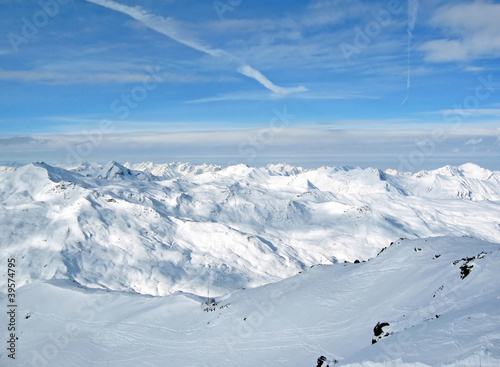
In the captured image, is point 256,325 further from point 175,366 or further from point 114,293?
point 114,293

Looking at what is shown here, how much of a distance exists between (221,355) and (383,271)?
1835cm

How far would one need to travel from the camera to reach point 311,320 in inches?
1228

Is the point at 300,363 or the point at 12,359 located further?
the point at 12,359

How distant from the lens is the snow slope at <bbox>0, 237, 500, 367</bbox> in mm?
18359

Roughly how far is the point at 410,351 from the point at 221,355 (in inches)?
682

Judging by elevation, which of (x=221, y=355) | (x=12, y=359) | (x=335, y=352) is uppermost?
(x=335, y=352)

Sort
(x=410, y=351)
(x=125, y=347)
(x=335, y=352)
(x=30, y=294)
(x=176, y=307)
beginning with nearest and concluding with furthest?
(x=410, y=351), (x=335, y=352), (x=125, y=347), (x=176, y=307), (x=30, y=294)

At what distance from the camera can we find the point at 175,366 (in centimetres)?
3025

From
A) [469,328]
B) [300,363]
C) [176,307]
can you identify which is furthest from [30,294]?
[469,328]

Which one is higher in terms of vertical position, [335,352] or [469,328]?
[469,328]

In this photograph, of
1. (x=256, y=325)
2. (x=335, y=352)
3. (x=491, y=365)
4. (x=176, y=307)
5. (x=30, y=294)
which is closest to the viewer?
(x=491, y=365)

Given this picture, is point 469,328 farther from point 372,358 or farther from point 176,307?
point 176,307

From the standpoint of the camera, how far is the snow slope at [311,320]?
18359 millimetres

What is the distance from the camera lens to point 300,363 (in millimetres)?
24891
